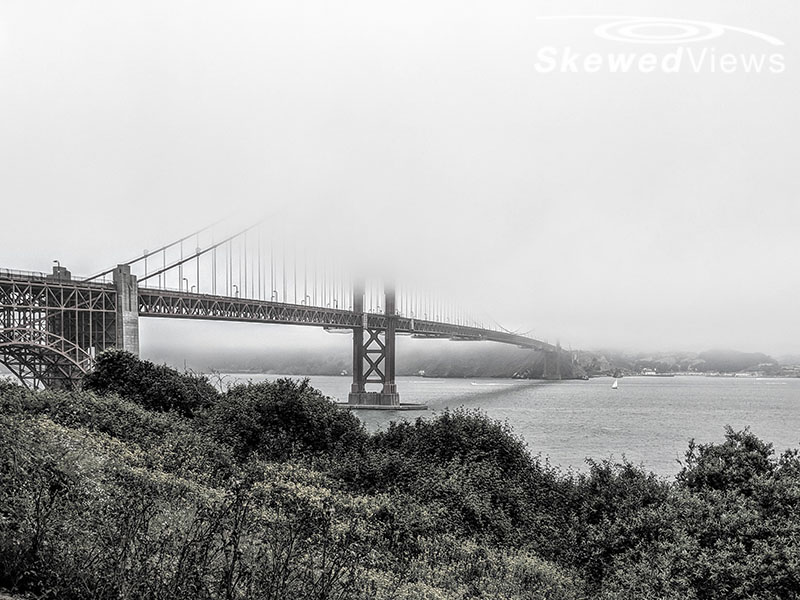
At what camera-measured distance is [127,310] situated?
1565 inches

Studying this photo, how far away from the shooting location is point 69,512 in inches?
251

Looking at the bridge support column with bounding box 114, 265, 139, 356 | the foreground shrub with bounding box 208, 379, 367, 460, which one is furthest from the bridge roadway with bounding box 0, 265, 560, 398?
the foreground shrub with bounding box 208, 379, 367, 460

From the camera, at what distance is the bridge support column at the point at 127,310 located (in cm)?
3900

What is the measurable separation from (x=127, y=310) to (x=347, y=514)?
105 ft

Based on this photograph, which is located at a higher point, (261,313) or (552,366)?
(261,313)

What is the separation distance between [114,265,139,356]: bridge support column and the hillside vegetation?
21346 millimetres

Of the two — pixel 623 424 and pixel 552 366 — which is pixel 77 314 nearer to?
pixel 623 424

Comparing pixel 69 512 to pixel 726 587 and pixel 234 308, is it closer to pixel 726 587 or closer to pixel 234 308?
pixel 726 587

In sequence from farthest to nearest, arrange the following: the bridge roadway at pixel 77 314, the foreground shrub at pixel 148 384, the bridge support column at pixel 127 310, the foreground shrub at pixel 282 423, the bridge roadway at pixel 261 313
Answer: the bridge roadway at pixel 261 313
the bridge support column at pixel 127 310
the bridge roadway at pixel 77 314
the foreground shrub at pixel 148 384
the foreground shrub at pixel 282 423

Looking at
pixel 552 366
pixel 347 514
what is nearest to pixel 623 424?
pixel 347 514

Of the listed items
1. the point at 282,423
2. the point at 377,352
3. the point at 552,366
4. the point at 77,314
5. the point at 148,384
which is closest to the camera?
the point at 282,423

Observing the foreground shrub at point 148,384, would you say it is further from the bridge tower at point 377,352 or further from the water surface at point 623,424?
the bridge tower at point 377,352

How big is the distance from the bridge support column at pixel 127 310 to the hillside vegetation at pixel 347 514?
21346 millimetres

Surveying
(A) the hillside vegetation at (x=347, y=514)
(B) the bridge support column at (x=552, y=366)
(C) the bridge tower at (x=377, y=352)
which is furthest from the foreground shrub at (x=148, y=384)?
(B) the bridge support column at (x=552, y=366)
